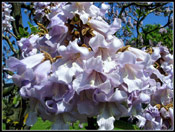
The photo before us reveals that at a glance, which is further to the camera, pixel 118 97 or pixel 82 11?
pixel 82 11

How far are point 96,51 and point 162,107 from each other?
0.69 meters

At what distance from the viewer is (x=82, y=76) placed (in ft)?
2.03

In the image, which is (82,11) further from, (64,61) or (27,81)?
(27,81)

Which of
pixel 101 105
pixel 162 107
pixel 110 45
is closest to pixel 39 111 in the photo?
pixel 101 105

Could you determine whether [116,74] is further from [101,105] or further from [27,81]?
[27,81]

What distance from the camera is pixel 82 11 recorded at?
2.48ft

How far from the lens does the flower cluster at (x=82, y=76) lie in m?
0.62

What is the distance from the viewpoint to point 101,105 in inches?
25.7

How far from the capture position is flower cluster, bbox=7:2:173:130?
62cm

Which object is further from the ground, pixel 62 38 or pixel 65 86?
pixel 62 38

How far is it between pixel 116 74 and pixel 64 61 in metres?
0.18

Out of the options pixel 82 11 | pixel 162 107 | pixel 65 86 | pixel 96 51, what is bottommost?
pixel 162 107

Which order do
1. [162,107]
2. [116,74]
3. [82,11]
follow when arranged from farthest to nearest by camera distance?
[162,107] < [82,11] < [116,74]

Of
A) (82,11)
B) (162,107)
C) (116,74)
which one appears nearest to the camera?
(116,74)
